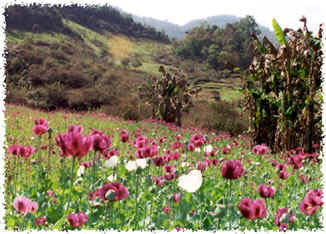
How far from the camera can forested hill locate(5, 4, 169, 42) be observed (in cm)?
3244

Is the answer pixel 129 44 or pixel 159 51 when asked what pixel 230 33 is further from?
pixel 129 44

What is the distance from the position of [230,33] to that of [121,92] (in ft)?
147

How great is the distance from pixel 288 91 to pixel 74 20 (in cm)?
5253

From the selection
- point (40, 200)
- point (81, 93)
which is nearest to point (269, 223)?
point (40, 200)

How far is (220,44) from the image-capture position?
191ft

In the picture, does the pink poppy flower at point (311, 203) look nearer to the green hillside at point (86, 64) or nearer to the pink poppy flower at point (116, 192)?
the pink poppy flower at point (116, 192)

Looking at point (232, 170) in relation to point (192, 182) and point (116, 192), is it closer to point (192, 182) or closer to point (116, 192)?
point (192, 182)

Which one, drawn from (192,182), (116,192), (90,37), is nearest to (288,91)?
(192,182)

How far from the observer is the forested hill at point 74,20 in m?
32.4

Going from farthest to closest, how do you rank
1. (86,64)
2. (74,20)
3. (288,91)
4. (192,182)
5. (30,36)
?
(74,20) < (30,36) < (86,64) < (288,91) < (192,182)

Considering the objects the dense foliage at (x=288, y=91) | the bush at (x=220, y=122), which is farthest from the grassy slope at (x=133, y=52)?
the dense foliage at (x=288, y=91)

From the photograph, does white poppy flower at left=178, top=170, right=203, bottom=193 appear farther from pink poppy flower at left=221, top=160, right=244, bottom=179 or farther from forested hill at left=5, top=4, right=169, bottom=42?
forested hill at left=5, top=4, right=169, bottom=42

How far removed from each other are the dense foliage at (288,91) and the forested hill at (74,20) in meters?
17.0

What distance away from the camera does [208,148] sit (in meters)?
2.75
